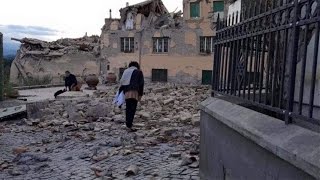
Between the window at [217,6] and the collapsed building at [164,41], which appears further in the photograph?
the collapsed building at [164,41]

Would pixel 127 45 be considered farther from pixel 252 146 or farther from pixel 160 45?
pixel 252 146

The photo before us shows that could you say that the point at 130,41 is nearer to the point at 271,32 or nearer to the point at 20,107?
the point at 20,107

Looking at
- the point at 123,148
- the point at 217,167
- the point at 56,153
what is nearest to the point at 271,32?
the point at 217,167

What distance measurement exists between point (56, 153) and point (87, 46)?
3566 centimetres

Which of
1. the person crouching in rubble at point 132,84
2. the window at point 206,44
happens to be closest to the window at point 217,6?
the window at point 206,44

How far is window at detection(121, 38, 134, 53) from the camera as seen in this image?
3750 cm

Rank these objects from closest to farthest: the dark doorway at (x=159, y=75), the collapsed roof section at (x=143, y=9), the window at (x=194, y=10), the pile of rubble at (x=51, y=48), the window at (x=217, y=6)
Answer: the window at (x=217, y=6)
the window at (x=194, y=10)
the dark doorway at (x=159, y=75)
the collapsed roof section at (x=143, y=9)
the pile of rubble at (x=51, y=48)

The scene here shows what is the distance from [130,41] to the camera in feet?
123

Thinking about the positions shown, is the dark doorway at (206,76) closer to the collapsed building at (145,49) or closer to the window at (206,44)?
the collapsed building at (145,49)

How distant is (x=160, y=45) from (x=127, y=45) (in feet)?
10.3

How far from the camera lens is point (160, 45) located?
36.4 metres

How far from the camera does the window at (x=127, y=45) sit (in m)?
37.5

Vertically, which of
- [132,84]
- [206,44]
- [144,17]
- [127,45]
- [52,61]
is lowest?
[52,61]

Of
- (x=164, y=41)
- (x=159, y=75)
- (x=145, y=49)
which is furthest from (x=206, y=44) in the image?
(x=145, y=49)
